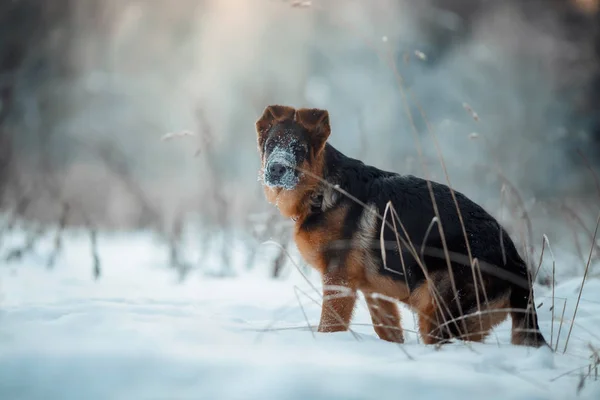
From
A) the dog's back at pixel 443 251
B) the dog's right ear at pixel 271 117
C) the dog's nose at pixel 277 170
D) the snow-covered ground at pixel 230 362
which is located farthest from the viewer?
the dog's right ear at pixel 271 117

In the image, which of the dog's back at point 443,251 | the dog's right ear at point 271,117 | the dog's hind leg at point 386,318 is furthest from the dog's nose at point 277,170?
the dog's hind leg at point 386,318

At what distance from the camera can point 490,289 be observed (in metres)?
2.96

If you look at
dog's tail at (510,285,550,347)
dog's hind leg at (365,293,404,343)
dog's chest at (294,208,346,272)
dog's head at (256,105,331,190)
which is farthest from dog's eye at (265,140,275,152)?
dog's tail at (510,285,550,347)

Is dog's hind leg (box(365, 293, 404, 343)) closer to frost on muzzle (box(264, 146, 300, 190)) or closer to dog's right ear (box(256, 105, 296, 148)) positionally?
frost on muzzle (box(264, 146, 300, 190))

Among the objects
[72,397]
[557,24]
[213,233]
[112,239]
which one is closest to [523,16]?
[557,24]

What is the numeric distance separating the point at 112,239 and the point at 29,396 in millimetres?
9718

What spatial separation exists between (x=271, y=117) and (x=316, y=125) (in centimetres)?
47

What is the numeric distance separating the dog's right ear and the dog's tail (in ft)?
7.46

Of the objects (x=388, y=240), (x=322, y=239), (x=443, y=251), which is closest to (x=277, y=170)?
(x=322, y=239)

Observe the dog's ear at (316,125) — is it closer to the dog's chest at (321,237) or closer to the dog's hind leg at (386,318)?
the dog's chest at (321,237)

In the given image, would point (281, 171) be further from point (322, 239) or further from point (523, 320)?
point (523, 320)

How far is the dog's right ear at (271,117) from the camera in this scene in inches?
157

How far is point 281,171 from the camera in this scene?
3625 millimetres

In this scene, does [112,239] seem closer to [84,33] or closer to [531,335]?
[84,33]
